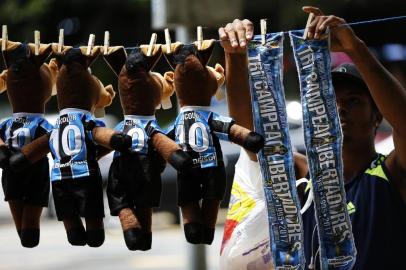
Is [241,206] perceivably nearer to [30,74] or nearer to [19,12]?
[30,74]

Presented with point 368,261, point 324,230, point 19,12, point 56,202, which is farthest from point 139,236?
point 19,12

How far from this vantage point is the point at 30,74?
2.62 m

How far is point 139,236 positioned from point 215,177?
271 mm

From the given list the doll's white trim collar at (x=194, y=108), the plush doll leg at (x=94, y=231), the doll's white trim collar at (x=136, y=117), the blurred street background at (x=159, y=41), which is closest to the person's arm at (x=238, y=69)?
the doll's white trim collar at (x=194, y=108)

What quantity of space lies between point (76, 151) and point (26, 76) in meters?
0.28

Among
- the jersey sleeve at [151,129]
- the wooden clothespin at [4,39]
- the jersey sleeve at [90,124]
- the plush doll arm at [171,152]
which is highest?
the wooden clothespin at [4,39]

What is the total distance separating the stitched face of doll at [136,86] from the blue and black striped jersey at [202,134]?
0.41 ft

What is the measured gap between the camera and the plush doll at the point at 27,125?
2.62m

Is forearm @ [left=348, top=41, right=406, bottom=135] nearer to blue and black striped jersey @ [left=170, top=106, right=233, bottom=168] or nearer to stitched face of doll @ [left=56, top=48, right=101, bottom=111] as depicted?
blue and black striped jersey @ [left=170, top=106, right=233, bottom=168]

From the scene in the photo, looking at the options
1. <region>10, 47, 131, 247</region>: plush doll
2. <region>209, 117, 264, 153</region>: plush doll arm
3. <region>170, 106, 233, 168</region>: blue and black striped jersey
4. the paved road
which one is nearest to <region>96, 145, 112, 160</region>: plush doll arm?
<region>10, 47, 131, 247</region>: plush doll

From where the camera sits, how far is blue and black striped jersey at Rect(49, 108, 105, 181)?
2529 millimetres

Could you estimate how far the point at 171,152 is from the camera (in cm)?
241

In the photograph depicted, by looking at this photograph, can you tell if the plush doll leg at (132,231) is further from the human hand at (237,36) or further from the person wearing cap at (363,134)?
the human hand at (237,36)

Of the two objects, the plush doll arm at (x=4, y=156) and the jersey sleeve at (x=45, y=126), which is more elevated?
the jersey sleeve at (x=45, y=126)
